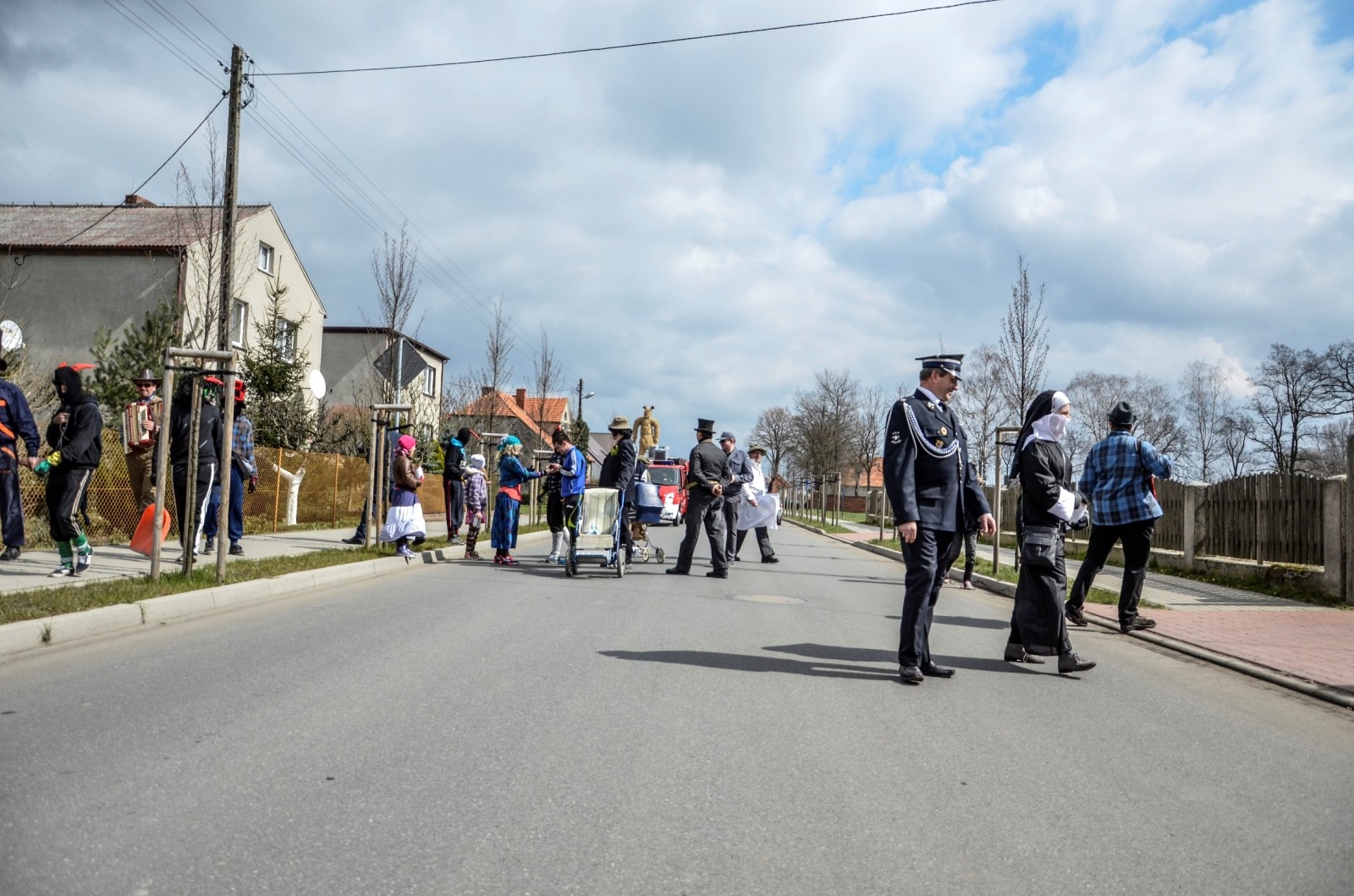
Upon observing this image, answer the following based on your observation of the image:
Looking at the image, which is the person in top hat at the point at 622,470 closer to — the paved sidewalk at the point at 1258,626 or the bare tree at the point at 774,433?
the paved sidewalk at the point at 1258,626

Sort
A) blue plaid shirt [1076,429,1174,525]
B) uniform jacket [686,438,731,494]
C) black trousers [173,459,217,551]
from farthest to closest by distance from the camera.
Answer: uniform jacket [686,438,731,494] < black trousers [173,459,217,551] < blue plaid shirt [1076,429,1174,525]

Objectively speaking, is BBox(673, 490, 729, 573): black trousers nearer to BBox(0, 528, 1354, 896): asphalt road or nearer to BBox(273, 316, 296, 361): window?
BBox(0, 528, 1354, 896): asphalt road

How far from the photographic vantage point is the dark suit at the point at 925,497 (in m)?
6.18

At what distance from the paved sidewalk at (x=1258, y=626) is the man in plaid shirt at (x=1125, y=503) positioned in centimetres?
49

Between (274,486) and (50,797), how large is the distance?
16175mm

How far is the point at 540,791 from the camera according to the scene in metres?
3.72

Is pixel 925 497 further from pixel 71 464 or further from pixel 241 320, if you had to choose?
pixel 241 320

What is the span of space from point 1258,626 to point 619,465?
728 cm

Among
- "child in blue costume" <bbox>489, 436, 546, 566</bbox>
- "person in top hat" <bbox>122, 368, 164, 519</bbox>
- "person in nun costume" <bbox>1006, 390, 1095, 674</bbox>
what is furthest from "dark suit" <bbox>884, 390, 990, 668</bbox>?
"person in top hat" <bbox>122, 368, 164, 519</bbox>

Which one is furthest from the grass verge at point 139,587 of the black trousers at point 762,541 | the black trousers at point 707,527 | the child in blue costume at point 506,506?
the black trousers at point 762,541

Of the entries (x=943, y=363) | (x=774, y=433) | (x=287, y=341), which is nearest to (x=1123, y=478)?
(x=943, y=363)

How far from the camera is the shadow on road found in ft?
20.7

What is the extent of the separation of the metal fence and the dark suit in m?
10.4

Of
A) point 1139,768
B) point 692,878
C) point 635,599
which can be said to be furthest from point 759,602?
point 692,878
